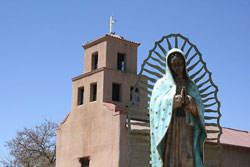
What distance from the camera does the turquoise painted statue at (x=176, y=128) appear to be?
1216 centimetres

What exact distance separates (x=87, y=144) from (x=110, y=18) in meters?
8.79

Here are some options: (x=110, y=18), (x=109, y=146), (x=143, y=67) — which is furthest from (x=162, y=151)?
(x=110, y=18)

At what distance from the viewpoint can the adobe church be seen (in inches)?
1406

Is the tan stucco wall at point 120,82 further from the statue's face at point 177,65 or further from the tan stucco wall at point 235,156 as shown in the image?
the statue's face at point 177,65

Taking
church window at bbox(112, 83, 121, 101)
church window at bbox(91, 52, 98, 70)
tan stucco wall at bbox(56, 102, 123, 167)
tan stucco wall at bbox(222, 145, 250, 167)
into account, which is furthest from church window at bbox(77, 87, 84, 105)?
tan stucco wall at bbox(222, 145, 250, 167)

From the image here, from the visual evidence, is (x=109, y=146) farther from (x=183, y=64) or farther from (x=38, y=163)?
(x=183, y=64)

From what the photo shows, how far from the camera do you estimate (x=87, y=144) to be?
3766 centimetres

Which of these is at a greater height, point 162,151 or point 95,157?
point 95,157

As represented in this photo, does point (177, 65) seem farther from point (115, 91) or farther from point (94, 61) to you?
point (94, 61)

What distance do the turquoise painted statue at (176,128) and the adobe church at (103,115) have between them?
22.2 meters

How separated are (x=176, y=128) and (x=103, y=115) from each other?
24674 millimetres

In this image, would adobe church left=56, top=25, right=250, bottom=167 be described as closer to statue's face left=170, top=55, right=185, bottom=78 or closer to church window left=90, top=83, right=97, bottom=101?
church window left=90, top=83, right=97, bottom=101

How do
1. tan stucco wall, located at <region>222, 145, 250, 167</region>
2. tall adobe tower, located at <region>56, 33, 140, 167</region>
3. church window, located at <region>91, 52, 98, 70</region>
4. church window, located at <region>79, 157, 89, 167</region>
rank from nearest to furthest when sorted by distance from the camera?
tall adobe tower, located at <region>56, 33, 140, 167</region>
tan stucco wall, located at <region>222, 145, 250, 167</region>
church window, located at <region>79, 157, 89, 167</region>
church window, located at <region>91, 52, 98, 70</region>

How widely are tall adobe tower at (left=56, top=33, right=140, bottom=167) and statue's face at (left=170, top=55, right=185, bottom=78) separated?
22214 mm
